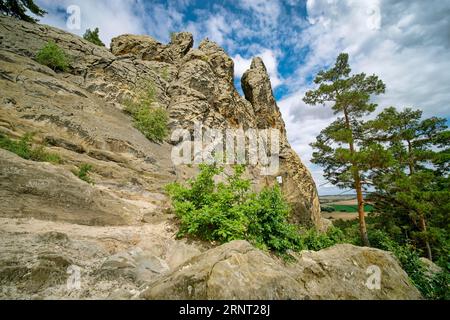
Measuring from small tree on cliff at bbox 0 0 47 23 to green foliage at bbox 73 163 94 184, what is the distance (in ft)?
68.6

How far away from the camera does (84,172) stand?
7.85 metres

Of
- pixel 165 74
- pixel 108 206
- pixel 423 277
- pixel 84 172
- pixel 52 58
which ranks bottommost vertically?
pixel 423 277

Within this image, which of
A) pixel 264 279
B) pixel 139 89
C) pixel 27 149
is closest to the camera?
pixel 264 279

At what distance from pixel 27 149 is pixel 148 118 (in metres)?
7.65

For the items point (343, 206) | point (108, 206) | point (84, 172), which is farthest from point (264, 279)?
point (343, 206)

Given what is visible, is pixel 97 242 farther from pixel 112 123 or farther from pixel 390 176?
pixel 390 176

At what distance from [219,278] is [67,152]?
9.24 m

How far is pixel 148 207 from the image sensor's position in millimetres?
8047

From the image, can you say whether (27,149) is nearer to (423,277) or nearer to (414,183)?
(423,277)

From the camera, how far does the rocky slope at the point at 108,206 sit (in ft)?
10.6

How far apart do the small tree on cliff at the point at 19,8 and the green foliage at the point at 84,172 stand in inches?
824

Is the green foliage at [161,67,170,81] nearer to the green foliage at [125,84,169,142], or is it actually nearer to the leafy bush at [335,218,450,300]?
the green foliage at [125,84,169,142]

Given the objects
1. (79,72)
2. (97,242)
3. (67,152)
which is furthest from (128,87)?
(97,242)

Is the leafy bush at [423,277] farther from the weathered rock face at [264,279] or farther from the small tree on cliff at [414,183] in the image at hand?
the small tree on cliff at [414,183]
